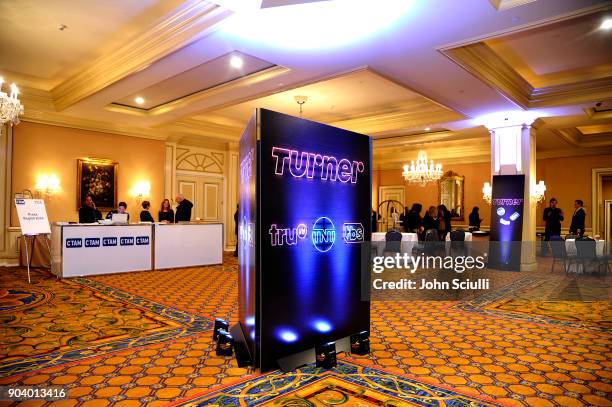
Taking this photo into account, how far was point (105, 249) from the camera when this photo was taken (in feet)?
25.2

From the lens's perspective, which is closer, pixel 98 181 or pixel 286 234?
pixel 286 234

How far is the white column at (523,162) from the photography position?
8.93 metres

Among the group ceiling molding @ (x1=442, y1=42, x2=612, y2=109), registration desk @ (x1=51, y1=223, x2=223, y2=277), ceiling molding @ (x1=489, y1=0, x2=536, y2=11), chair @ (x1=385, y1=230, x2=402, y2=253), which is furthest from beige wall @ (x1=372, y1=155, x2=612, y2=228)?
ceiling molding @ (x1=489, y1=0, x2=536, y2=11)

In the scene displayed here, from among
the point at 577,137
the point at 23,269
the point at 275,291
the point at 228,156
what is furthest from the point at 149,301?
the point at 577,137

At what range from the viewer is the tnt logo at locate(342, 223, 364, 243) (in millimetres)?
3605

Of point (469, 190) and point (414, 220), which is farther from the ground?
point (469, 190)

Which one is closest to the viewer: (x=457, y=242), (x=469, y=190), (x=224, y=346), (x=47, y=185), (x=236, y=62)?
(x=224, y=346)

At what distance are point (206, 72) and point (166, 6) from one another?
1851 mm

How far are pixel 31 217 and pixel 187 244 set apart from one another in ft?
9.37

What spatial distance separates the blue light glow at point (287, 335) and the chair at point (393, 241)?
→ 5.61 meters

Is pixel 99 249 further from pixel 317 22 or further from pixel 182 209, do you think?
pixel 317 22

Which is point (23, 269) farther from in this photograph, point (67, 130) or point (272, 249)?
point (272, 249)

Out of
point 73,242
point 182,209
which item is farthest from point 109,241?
point 182,209
